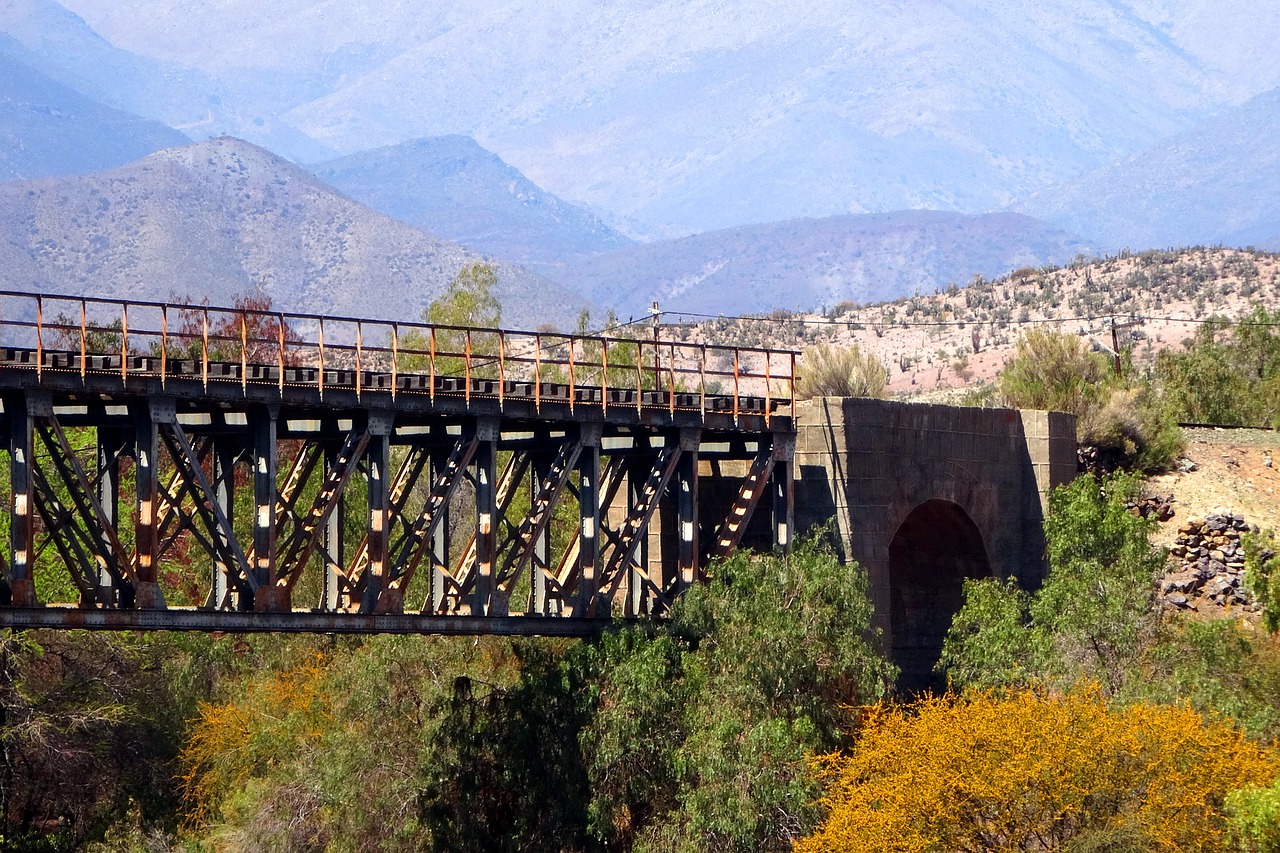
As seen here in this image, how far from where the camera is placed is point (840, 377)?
5391cm

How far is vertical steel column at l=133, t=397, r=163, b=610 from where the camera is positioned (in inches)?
1122

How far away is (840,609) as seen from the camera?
3459 cm

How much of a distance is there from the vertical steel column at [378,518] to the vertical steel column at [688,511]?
6001 millimetres

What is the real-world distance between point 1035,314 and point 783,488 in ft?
225

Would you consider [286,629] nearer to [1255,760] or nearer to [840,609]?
[840,609]

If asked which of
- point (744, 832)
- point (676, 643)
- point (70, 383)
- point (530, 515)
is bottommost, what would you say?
point (744, 832)

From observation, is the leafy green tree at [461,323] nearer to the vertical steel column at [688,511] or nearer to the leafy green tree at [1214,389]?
the leafy green tree at [1214,389]

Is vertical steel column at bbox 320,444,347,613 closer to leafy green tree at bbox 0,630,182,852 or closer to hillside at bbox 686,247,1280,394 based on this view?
leafy green tree at bbox 0,630,182,852

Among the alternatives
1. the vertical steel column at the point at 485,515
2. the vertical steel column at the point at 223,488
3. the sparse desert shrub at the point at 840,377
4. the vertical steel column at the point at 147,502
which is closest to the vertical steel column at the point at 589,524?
the vertical steel column at the point at 485,515

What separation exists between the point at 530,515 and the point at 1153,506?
1890cm

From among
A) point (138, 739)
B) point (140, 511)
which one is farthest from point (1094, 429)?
point (140, 511)

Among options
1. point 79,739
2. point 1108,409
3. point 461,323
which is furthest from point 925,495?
point 461,323

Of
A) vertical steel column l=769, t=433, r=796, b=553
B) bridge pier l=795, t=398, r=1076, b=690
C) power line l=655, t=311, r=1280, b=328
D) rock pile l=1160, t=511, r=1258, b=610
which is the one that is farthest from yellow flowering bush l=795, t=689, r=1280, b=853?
power line l=655, t=311, r=1280, b=328

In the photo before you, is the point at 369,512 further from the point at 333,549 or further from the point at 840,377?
the point at 840,377
